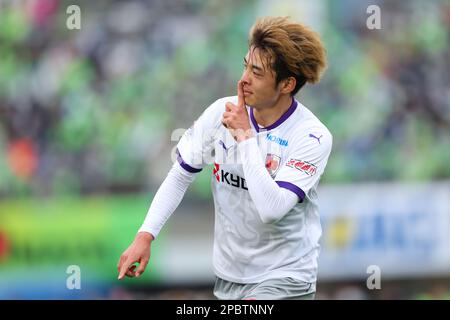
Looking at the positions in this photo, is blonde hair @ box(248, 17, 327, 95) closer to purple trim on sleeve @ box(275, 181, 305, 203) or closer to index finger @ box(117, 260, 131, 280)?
purple trim on sleeve @ box(275, 181, 305, 203)

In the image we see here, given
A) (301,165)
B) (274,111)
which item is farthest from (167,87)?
(301,165)

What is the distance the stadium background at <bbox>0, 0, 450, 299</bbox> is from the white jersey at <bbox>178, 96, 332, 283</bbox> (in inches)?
190

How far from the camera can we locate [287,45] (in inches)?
177

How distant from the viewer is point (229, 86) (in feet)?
32.9

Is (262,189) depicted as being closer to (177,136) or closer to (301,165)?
(301,165)

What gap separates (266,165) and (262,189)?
1.15 feet

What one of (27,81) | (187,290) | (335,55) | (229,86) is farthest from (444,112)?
(27,81)

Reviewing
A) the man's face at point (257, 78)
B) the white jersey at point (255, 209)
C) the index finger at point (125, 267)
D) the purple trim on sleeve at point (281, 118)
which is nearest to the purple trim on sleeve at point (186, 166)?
the white jersey at point (255, 209)

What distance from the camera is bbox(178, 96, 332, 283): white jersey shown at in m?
4.56

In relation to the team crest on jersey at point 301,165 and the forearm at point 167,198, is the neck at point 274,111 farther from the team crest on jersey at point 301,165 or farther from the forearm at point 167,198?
the forearm at point 167,198

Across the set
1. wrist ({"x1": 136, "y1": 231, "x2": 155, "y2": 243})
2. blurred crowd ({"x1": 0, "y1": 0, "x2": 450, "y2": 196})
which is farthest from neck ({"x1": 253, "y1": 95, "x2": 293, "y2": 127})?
blurred crowd ({"x1": 0, "y1": 0, "x2": 450, "y2": 196})

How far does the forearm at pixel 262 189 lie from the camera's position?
169 inches
